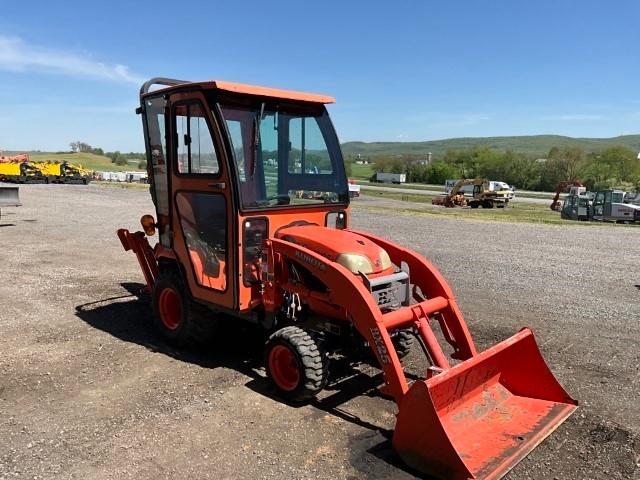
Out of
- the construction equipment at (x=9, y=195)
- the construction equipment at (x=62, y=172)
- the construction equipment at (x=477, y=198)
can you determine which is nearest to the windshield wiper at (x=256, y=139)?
the construction equipment at (x=9, y=195)

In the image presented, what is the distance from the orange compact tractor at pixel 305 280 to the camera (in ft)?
13.0

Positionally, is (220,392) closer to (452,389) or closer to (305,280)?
(305,280)

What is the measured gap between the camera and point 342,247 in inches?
183

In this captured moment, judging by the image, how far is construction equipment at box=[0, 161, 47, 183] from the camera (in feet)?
129

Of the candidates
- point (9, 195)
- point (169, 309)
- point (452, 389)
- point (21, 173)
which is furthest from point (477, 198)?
point (452, 389)

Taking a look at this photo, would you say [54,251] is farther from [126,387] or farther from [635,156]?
[635,156]

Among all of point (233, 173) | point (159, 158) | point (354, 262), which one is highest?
point (159, 158)

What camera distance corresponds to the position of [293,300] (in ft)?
15.9

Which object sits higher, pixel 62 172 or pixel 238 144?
pixel 238 144

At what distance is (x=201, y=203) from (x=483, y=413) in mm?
3115

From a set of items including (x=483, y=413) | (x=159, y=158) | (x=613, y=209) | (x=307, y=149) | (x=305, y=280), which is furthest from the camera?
(x=613, y=209)

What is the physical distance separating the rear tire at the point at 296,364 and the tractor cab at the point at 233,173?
0.61 meters

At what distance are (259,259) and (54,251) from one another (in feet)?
27.0

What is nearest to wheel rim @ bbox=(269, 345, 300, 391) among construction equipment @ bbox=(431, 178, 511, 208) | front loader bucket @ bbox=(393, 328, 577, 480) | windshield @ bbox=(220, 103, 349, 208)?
front loader bucket @ bbox=(393, 328, 577, 480)
